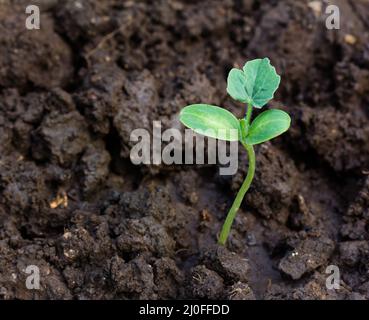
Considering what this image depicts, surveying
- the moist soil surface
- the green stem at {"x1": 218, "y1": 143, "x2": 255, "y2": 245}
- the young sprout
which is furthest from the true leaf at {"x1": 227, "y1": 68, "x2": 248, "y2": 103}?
the moist soil surface

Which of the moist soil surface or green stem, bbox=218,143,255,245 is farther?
the moist soil surface

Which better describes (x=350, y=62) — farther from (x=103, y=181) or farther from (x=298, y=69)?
(x=103, y=181)

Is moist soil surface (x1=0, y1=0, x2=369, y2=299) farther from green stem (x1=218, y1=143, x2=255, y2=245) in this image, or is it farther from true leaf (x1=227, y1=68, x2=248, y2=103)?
true leaf (x1=227, y1=68, x2=248, y2=103)

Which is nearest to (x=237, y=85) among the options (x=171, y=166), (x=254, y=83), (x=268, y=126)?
(x=254, y=83)

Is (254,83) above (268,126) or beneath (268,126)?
above

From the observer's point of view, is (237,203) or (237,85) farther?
(237,203)

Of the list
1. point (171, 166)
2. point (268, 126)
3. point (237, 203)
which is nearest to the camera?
point (268, 126)

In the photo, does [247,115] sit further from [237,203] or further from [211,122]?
[237,203]
